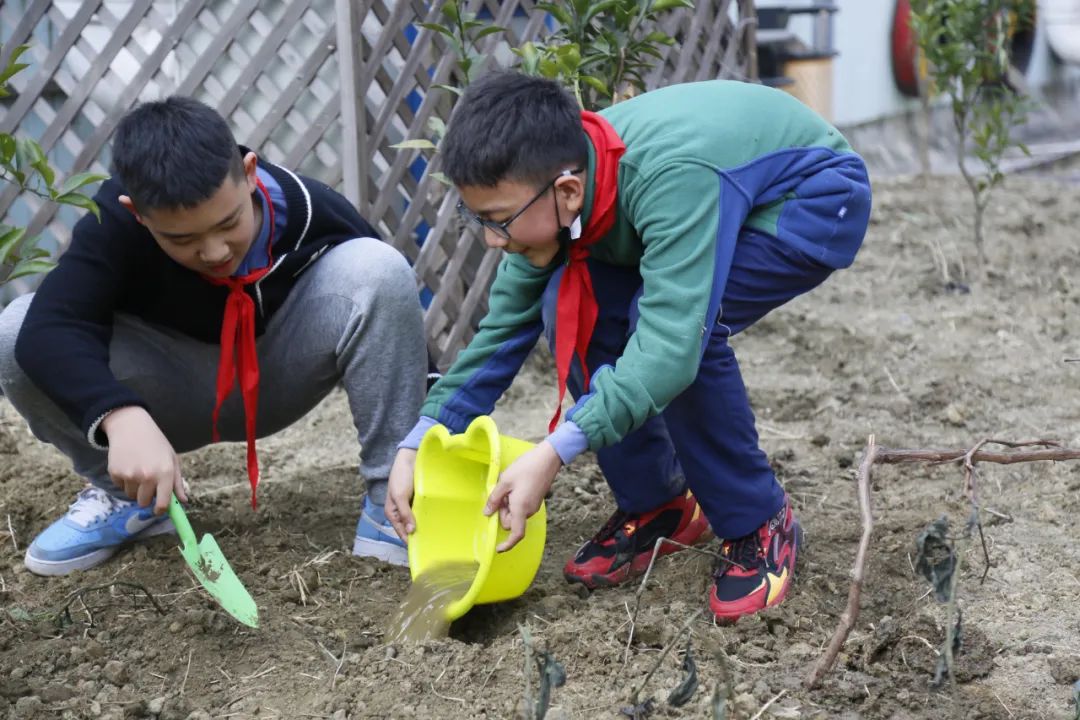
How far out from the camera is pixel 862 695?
5.97 feet

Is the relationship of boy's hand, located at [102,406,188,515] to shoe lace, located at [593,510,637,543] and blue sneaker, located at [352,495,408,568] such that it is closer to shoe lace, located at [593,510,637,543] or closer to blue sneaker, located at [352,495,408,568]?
blue sneaker, located at [352,495,408,568]

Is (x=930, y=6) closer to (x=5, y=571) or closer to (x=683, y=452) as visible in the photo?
(x=683, y=452)

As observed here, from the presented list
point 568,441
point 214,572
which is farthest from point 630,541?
point 214,572

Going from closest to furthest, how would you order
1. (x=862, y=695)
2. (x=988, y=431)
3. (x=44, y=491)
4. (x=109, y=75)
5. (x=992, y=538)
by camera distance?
(x=862, y=695) < (x=992, y=538) < (x=44, y=491) < (x=988, y=431) < (x=109, y=75)

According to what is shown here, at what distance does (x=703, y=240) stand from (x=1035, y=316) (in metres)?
2.70

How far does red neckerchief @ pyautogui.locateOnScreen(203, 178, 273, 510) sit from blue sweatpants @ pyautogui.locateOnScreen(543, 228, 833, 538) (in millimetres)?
551

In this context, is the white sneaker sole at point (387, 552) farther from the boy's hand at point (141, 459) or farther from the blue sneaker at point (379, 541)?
the boy's hand at point (141, 459)

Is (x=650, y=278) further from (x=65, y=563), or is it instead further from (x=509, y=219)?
(x=65, y=563)

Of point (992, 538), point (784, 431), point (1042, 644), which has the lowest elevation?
point (784, 431)

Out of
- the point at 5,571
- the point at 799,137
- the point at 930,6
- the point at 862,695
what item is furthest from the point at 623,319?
the point at 930,6

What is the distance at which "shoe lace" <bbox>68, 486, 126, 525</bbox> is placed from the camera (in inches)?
96.8

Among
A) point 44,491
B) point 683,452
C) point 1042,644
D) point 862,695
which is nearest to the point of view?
point 862,695

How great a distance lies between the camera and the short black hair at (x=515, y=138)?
192 cm

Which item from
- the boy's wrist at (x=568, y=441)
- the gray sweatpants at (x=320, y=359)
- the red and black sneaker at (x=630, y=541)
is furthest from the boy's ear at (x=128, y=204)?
the red and black sneaker at (x=630, y=541)
